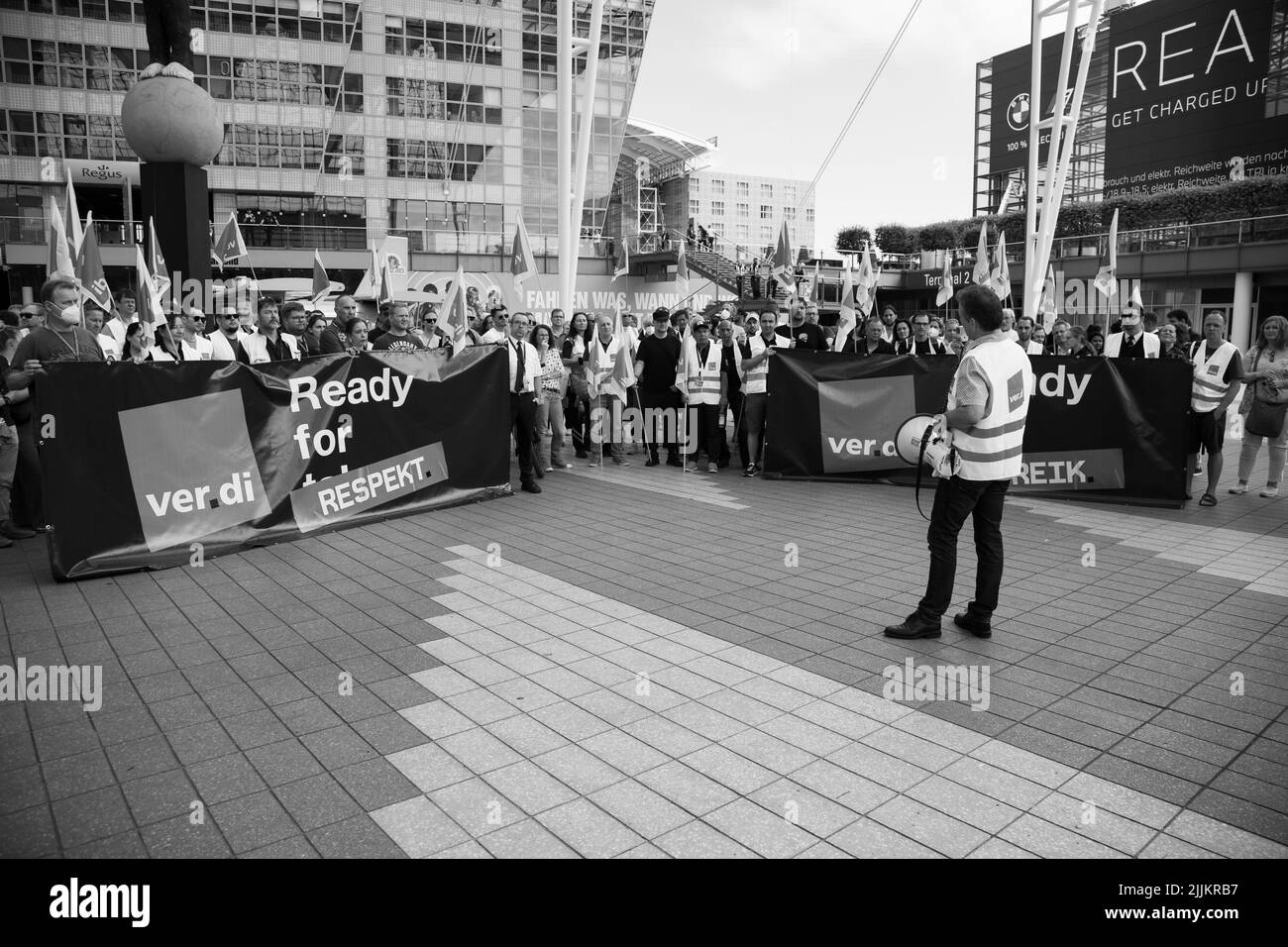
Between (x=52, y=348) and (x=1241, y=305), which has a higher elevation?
(x=1241, y=305)

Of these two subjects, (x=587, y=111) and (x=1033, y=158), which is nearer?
(x=587, y=111)

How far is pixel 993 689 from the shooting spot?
5059 millimetres

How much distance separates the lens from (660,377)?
13.2m

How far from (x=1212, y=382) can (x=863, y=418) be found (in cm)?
381

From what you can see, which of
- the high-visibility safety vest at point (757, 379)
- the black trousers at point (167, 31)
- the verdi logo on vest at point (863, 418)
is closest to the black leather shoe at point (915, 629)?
the verdi logo on vest at point (863, 418)

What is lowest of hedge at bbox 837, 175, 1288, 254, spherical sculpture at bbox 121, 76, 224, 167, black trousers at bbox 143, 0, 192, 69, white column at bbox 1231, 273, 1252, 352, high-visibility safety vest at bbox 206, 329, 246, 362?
high-visibility safety vest at bbox 206, 329, 246, 362

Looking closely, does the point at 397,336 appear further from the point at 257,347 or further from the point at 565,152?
the point at 565,152

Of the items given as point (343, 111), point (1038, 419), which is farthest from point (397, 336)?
point (343, 111)

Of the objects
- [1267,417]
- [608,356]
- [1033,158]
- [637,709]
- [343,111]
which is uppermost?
[343,111]

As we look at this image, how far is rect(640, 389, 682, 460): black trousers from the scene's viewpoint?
13.3 meters

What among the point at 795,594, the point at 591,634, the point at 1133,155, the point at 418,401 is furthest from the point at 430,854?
the point at 1133,155

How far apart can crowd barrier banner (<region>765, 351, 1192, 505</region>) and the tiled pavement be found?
7.31ft
